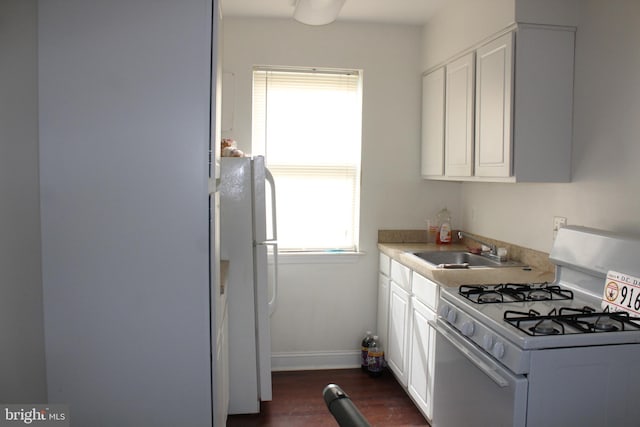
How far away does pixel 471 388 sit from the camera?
2.17 meters

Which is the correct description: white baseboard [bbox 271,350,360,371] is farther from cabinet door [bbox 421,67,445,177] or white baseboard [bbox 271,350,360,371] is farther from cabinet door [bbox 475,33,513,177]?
cabinet door [bbox 475,33,513,177]

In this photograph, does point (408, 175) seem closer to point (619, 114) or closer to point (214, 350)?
point (619, 114)

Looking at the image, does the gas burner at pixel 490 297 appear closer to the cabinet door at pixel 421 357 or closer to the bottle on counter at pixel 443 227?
the cabinet door at pixel 421 357

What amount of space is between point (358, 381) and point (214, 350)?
2.11m

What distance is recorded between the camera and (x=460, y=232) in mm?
4062

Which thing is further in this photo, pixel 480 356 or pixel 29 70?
pixel 480 356

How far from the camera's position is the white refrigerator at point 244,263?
319cm

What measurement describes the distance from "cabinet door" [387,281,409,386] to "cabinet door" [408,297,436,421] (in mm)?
108

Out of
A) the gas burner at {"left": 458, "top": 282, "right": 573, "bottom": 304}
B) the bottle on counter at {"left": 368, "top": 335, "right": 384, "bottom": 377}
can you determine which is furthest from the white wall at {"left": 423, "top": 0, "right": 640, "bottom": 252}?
the bottle on counter at {"left": 368, "top": 335, "right": 384, "bottom": 377}

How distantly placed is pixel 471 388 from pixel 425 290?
2.98ft

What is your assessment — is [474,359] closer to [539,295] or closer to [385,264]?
[539,295]

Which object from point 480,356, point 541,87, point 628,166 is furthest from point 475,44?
point 480,356

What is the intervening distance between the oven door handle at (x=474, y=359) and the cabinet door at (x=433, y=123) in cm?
148

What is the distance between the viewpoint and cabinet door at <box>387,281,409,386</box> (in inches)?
135
